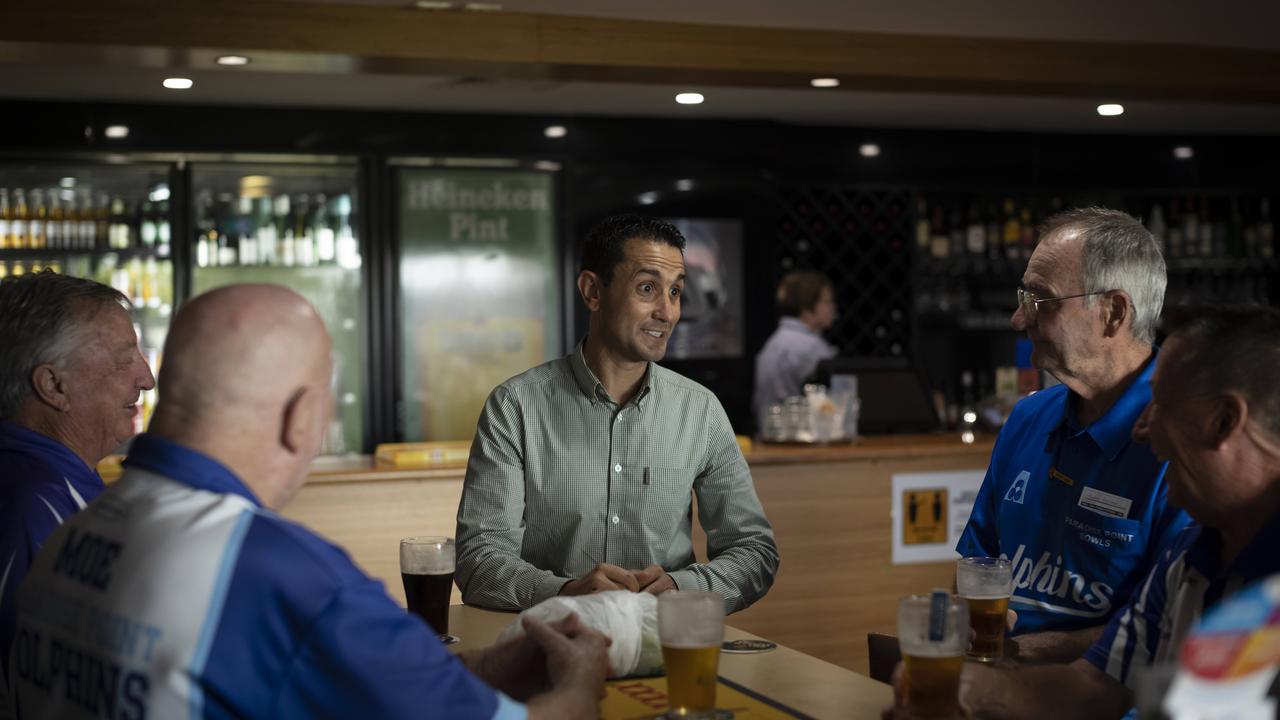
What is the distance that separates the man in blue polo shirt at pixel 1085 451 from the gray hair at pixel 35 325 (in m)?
1.73

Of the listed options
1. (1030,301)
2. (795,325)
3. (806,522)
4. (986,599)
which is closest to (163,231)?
(795,325)

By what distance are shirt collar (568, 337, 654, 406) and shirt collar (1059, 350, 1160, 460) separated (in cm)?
92

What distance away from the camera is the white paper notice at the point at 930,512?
16.3 ft

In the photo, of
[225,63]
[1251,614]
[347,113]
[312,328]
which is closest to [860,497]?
[225,63]

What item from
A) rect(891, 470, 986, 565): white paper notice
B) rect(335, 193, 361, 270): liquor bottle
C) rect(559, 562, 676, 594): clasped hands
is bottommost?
rect(891, 470, 986, 565): white paper notice

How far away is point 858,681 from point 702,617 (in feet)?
1.36

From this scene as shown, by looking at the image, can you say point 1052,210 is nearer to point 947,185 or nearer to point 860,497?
point 947,185

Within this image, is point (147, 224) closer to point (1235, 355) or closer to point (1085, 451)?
point (1085, 451)

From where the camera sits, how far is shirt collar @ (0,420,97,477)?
2211 millimetres

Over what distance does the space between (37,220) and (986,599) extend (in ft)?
18.7

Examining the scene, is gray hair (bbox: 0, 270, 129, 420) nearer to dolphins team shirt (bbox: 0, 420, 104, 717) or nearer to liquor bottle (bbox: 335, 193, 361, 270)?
dolphins team shirt (bbox: 0, 420, 104, 717)

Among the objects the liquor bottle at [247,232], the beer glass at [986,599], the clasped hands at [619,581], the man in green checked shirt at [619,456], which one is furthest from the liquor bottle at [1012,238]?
the beer glass at [986,599]

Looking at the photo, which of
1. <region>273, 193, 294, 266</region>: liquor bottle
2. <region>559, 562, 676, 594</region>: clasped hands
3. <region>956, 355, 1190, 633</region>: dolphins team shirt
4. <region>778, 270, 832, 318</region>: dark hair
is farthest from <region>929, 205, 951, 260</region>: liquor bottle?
<region>559, 562, 676, 594</region>: clasped hands

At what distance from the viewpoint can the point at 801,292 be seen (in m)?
6.75
